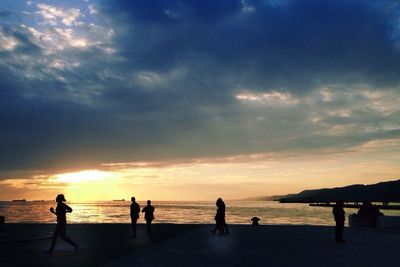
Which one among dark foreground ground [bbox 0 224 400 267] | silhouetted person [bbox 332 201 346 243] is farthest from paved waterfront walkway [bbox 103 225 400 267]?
silhouetted person [bbox 332 201 346 243]

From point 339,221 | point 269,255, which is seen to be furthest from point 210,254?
point 339,221

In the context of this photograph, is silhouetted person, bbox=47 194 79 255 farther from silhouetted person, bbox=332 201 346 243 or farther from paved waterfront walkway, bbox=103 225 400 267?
silhouetted person, bbox=332 201 346 243

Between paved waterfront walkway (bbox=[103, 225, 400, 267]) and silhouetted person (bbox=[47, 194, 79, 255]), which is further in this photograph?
silhouetted person (bbox=[47, 194, 79, 255])

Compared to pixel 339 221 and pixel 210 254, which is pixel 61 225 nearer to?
pixel 210 254

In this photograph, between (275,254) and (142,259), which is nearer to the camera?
(142,259)

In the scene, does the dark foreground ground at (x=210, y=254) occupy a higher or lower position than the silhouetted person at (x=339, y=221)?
lower

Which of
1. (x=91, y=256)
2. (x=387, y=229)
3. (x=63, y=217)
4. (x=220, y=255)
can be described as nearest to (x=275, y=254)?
(x=220, y=255)

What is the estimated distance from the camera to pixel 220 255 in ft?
48.4

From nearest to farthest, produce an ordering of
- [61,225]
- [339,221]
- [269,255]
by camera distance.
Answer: [269,255], [61,225], [339,221]

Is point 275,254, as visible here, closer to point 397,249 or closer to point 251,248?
point 251,248

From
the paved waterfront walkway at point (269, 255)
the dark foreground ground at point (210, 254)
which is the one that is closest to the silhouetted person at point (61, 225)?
the dark foreground ground at point (210, 254)

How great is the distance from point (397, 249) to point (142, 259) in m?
9.24

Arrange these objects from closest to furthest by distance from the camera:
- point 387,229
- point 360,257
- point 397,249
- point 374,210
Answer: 1. point 360,257
2. point 397,249
3. point 387,229
4. point 374,210

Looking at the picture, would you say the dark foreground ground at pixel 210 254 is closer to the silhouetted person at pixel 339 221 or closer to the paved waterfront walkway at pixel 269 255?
the paved waterfront walkway at pixel 269 255
